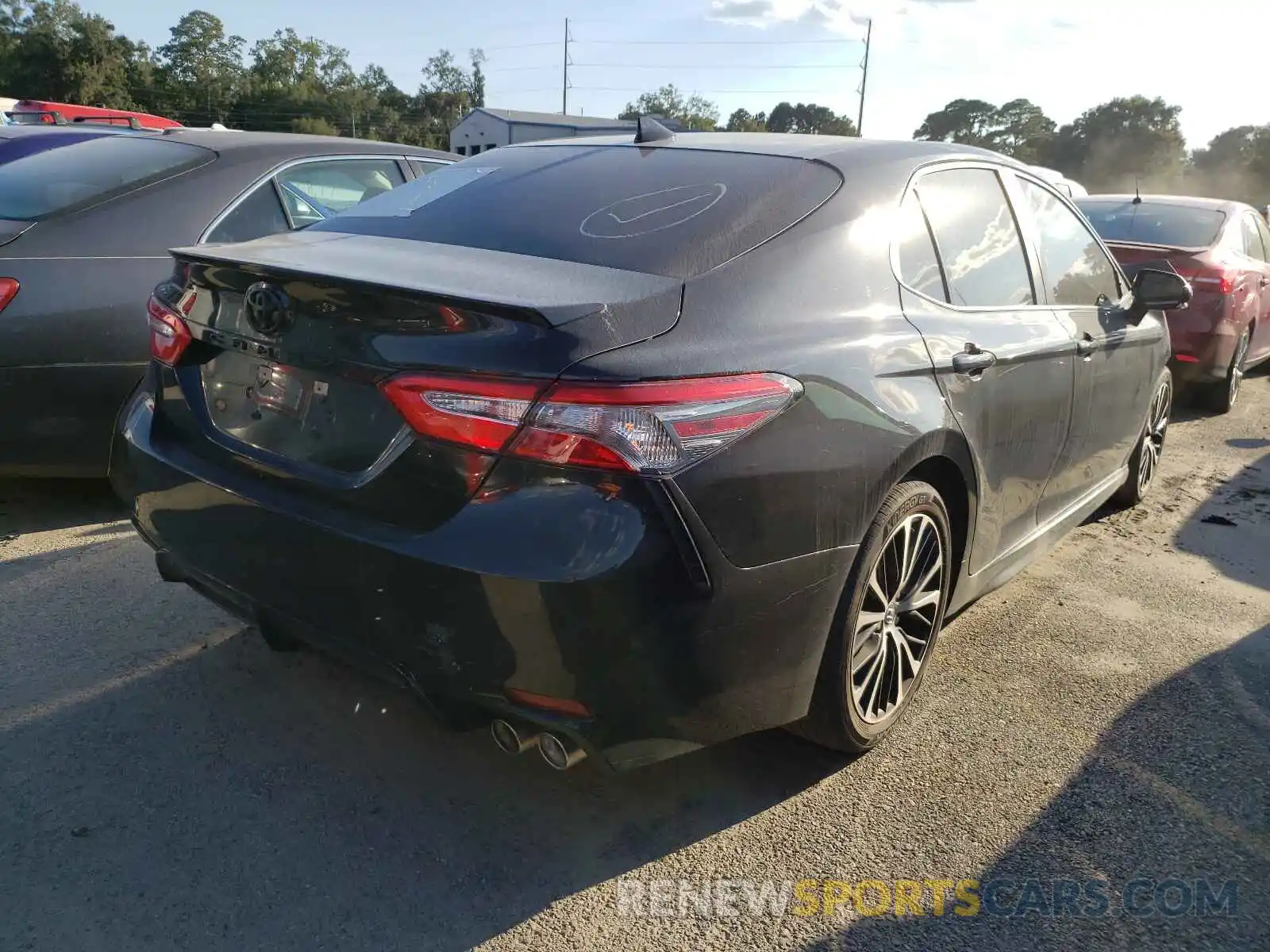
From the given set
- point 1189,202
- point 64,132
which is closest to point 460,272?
point 64,132

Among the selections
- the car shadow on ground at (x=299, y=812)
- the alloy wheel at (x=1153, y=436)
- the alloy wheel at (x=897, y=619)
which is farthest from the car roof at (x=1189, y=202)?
the car shadow on ground at (x=299, y=812)

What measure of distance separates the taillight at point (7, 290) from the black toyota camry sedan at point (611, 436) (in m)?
1.40

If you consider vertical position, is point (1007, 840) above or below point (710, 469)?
below

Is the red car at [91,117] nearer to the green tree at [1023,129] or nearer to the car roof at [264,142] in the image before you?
the car roof at [264,142]

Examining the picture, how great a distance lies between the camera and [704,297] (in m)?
2.25

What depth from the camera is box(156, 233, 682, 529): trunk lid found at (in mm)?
2025

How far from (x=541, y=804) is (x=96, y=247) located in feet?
9.66

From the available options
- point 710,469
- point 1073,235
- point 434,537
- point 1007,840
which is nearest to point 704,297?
point 710,469

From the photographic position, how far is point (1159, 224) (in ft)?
26.0

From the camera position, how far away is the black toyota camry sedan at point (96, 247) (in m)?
3.85

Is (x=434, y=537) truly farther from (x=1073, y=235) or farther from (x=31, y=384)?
(x=1073, y=235)

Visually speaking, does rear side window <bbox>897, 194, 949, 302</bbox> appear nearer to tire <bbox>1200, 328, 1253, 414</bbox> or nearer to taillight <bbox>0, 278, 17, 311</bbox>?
taillight <bbox>0, 278, 17, 311</bbox>

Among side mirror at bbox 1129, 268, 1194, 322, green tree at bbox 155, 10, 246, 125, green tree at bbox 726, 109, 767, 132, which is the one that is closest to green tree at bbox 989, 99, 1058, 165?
green tree at bbox 726, 109, 767, 132

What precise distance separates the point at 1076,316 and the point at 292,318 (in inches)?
111
